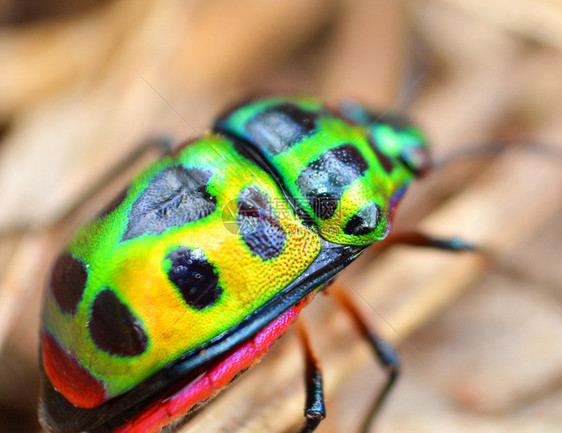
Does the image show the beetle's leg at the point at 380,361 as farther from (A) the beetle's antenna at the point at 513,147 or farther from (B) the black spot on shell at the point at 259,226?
(A) the beetle's antenna at the point at 513,147

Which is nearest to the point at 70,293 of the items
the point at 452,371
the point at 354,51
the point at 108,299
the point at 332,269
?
the point at 108,299

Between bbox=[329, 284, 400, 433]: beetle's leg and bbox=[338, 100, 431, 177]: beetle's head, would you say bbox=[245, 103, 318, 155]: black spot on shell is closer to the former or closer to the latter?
bbox=[338, 100, 431, 177]: beetle's head

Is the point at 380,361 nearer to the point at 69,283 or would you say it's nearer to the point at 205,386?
the point at 205,386

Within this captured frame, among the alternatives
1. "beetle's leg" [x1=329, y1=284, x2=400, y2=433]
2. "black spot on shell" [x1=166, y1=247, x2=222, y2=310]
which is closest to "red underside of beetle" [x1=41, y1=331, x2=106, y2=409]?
"black spot on shell" [x1=166, y1=247, x2=222, y2=310]

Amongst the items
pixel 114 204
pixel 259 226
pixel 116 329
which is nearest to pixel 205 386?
pixel 116 329

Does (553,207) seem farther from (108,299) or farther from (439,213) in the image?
(108,299)

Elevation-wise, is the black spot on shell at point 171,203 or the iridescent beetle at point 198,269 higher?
the black spot on shell at point 171,203

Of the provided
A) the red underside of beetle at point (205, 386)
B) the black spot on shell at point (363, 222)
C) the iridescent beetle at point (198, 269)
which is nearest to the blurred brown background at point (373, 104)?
the red underside of beetle at point (205, 386)
